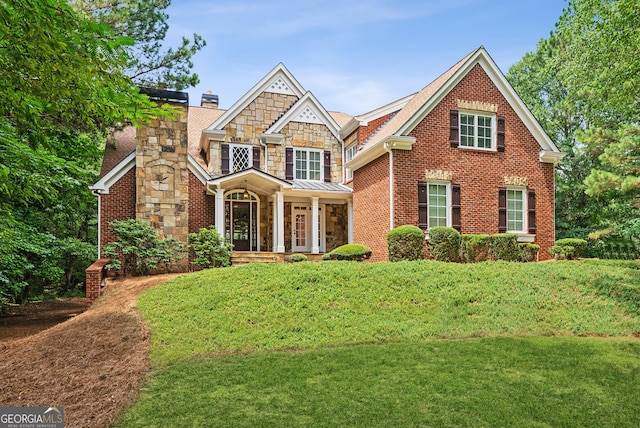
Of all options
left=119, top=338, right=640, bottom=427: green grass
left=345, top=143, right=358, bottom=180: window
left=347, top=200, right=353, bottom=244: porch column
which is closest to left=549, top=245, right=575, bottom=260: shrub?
left=347, top=200, right=353, bottom=244: porch column

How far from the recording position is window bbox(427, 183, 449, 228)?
1485cm

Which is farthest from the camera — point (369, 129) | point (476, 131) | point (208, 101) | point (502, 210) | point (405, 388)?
point (208, 101)

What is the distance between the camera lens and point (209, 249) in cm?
1389

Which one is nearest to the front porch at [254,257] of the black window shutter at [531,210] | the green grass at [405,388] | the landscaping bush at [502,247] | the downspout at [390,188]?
the downspout at [390,188]

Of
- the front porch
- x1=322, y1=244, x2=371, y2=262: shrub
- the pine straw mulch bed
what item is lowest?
the pine straw mulch bed

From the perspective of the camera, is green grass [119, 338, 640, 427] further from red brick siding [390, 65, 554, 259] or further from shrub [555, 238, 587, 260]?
shrub [555, 238, 587, 260]

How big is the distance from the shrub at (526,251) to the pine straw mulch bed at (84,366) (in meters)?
11.3

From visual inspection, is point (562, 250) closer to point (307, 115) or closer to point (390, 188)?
point (390, 188)

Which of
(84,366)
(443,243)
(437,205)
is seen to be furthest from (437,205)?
(84,366)

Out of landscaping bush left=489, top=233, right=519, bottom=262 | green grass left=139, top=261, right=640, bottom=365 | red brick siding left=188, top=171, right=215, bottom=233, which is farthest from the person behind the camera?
red brick siding left=188, top=171, right=215, bottom=233

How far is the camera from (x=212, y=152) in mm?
18547

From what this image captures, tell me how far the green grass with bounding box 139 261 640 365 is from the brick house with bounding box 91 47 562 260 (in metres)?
3.92

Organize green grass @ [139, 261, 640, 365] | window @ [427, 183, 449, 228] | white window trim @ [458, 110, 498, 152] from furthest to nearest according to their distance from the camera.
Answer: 1. white window trim @ [458, 110, 498, 152]
2. window @ [427, 183, 449, 228]
3. green grass @ [139, 261, 640, 365]

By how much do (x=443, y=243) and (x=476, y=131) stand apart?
475cm
